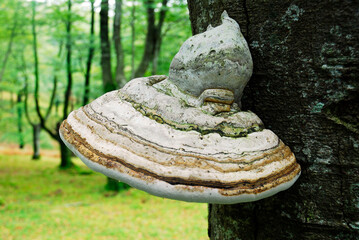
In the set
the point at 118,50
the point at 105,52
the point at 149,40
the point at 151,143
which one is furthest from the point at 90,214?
the point at 151,143

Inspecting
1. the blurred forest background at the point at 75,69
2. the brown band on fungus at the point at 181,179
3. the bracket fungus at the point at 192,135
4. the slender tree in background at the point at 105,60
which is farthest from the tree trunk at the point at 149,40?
the brown band on fungus at the point at 181,179

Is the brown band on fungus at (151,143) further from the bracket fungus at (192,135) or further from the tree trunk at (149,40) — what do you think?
the tree trunk at (149,40)

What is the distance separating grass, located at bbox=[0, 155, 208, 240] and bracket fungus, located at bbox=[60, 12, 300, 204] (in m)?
5.09

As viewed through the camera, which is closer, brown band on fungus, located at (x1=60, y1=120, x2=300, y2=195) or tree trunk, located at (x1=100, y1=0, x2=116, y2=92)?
brown band on fungus, located at (x1=60, y1=120, x2=300, y2=195)

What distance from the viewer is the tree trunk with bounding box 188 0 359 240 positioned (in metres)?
1.10

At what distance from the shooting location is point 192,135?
1066mm

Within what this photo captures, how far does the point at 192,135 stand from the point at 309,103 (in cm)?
54

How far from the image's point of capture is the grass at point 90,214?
6070mm

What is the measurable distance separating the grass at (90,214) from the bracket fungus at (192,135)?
5093 mm

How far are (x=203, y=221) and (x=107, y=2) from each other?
7244mm

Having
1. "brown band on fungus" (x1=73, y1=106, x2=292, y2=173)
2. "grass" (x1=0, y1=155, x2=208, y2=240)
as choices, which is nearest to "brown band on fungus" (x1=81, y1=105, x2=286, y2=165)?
"brown band on fungus" (x1=73, y1=106, x2=292, y2=173)

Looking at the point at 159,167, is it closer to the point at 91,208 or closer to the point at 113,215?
the point at 113,215

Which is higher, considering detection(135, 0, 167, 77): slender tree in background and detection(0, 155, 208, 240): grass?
detection(135, 0, 167, 77): slender tree in background

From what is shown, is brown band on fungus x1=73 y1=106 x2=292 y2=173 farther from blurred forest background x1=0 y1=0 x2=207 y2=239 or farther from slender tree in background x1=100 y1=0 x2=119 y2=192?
slender tree in background x1=100 y1=0 x2=119 y2=192
